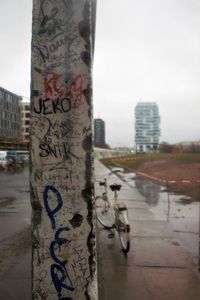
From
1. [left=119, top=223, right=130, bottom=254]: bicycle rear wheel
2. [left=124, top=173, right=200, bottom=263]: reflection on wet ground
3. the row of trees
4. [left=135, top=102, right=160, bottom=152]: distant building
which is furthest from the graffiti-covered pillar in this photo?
[left=135, top=102, right=160, bottom=152]: distant building

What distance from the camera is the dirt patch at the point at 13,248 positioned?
657 centimetres

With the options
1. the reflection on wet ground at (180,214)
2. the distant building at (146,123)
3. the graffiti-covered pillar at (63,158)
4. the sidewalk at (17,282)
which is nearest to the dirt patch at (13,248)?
the sidewalk at (17,282)

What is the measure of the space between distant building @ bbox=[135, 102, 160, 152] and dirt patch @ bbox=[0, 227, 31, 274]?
Answer: 172 metres

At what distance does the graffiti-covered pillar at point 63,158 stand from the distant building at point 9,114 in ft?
356

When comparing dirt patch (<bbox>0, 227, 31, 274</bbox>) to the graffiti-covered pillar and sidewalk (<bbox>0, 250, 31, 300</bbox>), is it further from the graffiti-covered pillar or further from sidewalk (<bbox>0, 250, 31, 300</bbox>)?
the graffiti-covered pillar

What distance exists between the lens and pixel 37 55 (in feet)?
9.68

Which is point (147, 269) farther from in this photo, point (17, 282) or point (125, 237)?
point (17, 282)

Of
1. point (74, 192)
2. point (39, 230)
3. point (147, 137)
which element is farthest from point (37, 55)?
point (147, 137)

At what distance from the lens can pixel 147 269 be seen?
6.32 m

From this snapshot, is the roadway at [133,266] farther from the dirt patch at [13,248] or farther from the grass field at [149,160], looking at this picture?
the grass field at [149,160]

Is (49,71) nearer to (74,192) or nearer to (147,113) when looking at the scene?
(74,192)

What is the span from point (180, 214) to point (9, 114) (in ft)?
352

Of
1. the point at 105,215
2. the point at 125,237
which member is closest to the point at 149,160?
the point at 105,215

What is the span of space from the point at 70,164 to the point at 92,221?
0.42m
